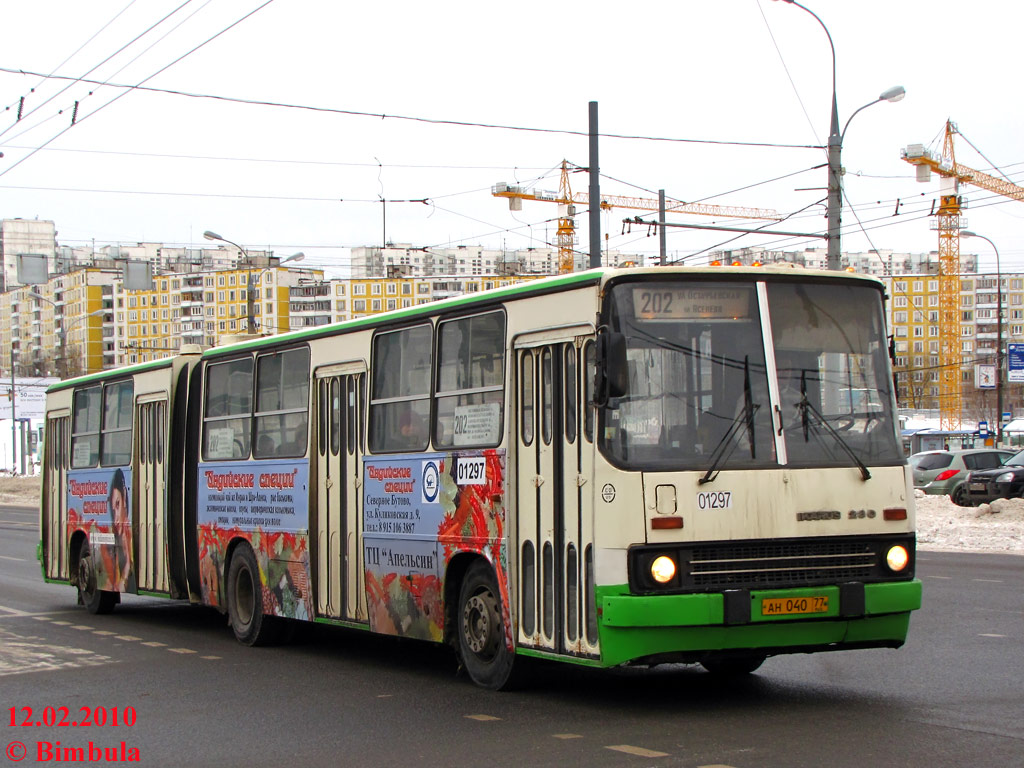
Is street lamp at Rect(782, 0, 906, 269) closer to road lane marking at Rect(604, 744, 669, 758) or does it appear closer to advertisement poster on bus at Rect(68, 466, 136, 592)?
advertisement poster on bus at Rect(68, 466, 136, 592)

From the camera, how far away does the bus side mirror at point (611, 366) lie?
846 centimetres

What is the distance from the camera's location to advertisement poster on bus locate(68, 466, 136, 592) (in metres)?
16.5

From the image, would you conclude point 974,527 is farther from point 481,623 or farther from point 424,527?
point 481,623

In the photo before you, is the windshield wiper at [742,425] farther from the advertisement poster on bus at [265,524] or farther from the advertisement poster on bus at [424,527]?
the advertisement poster on bus at [265,524]

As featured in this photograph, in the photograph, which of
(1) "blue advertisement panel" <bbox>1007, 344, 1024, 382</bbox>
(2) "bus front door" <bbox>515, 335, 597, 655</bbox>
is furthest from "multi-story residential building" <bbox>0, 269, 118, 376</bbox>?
(2) "bus front door" <bbox>515, 335, 597, 655</bbox>

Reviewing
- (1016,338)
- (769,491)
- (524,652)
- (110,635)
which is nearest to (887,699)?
(769,491)

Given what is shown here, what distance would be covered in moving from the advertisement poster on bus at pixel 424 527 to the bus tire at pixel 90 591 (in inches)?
271

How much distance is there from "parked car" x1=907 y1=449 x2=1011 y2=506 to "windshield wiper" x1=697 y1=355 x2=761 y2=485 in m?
30.6

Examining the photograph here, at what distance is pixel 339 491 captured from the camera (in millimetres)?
12195

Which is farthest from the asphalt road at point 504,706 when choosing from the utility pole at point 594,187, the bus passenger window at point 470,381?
the utility pole at point 594,187

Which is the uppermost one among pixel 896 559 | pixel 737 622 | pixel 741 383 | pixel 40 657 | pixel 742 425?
pixel 741 383

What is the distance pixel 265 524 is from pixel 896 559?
6.49 m

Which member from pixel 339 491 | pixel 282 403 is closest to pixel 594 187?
pixel 282 403

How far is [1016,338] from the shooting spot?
192m
